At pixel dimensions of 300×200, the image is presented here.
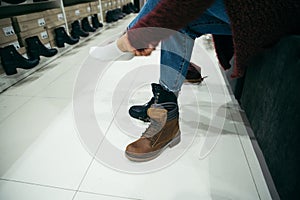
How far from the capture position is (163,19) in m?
0.34

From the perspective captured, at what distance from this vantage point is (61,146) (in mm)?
673

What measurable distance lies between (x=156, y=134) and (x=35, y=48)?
1113 mm

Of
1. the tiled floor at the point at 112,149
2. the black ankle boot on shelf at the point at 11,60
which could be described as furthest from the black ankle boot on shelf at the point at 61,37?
the tiled floor at the point at 112,149

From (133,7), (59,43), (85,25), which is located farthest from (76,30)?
(133,7)

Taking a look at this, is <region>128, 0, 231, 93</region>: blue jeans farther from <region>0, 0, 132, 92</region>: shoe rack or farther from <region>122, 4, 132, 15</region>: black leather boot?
<region>122, 4, 132, 15</region>: black leather boot

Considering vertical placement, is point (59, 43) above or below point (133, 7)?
below

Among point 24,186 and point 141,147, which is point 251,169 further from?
point 24,186

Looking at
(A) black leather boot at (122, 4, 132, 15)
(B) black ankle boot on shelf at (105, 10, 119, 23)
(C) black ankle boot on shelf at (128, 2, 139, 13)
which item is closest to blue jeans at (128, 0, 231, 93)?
(B) black ankle boot on shelf at (105, 10, 119, 23)

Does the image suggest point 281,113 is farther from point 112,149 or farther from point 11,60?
point 11,60

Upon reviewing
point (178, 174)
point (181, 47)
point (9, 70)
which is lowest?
point (178, 174)

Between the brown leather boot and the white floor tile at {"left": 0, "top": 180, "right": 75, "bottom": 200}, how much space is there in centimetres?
20

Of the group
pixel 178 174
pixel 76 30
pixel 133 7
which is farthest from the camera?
pixel 133 7

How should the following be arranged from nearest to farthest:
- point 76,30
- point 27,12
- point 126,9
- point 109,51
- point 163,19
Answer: point 163,19
point 109,51
point 27,12
point 76,30
point 126,9

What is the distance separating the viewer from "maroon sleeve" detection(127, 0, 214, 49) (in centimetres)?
32
